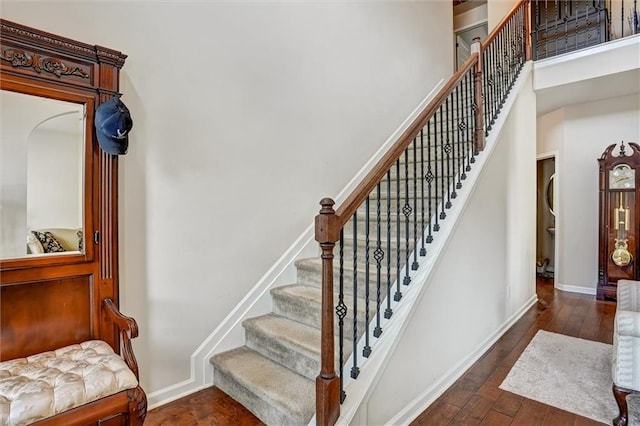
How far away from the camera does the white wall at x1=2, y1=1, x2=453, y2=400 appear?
6.49ft

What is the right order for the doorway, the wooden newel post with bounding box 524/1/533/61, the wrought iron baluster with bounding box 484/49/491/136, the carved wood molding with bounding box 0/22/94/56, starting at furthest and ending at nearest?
the doorway
the wooden newel post with bounding box 524/1/533/61
the wrought iron baluster with bounding box 484/49/491/136
the carved wood molding with bounding box 0/22/94/56

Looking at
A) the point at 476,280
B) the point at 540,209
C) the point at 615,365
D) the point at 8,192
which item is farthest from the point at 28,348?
the point at 540,209

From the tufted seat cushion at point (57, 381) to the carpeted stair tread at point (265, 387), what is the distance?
0.71 meters

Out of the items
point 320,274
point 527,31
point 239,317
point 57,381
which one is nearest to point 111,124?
point 57,381

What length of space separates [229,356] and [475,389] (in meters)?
1.66

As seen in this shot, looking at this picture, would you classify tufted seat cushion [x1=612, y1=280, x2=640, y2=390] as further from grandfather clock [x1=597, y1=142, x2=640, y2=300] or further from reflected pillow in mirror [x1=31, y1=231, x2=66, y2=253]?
grandfather clock [x1=597, y1=142, x2=640, y2=300]

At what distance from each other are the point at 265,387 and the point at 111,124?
1.60 metres

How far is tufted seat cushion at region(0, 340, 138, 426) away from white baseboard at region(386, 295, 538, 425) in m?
1.36

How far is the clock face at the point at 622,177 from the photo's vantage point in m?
4.12

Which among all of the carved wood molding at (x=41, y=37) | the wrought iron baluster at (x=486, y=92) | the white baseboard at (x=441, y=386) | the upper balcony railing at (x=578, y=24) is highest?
the upper balcony railing at (x=578, y=24)

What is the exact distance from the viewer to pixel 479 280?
2.68m

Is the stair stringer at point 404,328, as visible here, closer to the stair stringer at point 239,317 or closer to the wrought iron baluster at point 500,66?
the wrought iron baluster at point 500,66

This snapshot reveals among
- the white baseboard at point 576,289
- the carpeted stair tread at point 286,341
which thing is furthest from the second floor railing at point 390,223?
the white baseboard at point 576,289

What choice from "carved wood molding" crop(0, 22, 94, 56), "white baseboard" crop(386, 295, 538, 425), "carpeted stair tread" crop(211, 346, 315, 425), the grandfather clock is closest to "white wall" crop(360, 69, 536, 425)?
"white baseboard" crop(386, 295, 538, 425)
